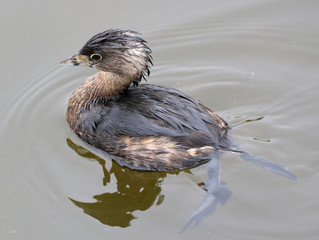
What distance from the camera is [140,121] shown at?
5.57 m

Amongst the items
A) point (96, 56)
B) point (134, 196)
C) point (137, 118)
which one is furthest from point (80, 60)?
point (134, 196)

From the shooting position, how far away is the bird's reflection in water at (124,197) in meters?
5.32

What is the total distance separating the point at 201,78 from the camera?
6.93 m

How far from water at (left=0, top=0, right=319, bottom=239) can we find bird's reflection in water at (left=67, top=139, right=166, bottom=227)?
12 mm

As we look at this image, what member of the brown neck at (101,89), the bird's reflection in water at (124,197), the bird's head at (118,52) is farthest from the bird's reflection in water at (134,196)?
the bird's head at (118,52)

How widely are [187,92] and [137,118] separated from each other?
1.34 meters

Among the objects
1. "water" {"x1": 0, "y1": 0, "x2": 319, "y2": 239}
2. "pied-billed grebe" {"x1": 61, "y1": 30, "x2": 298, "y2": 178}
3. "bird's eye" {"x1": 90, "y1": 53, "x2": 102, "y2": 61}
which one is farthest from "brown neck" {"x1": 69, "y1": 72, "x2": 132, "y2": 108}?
"water" {"x1": 0, "y1": 0, "x2": 319, "y2": 239}

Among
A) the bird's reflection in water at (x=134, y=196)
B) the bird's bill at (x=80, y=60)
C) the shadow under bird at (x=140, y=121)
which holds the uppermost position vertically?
the bird's bill at (x=80, y=60)

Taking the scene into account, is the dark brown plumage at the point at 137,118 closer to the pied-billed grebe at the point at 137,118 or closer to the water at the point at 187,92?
the pied-billed grebe at the point at 137,118

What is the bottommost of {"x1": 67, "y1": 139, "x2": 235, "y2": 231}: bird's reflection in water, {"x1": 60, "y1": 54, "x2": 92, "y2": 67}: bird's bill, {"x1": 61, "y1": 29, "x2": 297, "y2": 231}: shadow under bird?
{"x1": 67, "y1": 139, "x2": 235, "y2": 231}: bird's reflection in water

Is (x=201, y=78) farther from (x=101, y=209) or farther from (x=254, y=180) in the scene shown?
(x=101, y=209)

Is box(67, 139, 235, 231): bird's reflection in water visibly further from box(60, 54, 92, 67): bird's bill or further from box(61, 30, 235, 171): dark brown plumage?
box(60, 54, 92, 67): bird's bill

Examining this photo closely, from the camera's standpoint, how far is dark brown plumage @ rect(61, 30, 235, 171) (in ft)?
18.2

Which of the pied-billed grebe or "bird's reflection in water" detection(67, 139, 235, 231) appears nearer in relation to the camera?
"bird's reflection in water" detection(67, 139, 235, 231)
